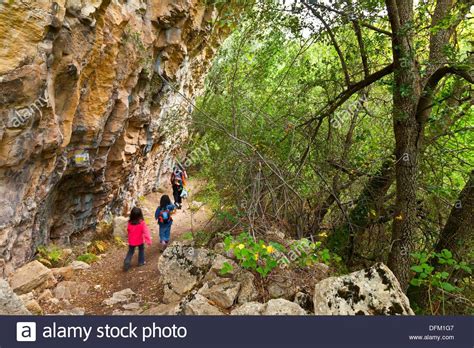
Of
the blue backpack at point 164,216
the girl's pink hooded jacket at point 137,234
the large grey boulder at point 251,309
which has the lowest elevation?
the large grey boulder at point 251,309

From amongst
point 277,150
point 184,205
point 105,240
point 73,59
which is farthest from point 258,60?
point 184,205

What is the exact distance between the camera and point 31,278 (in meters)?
5.09

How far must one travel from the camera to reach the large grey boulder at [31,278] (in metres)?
4.90

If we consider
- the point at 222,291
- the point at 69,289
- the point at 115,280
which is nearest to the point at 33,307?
the point at 69,289

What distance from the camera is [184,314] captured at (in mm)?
3578

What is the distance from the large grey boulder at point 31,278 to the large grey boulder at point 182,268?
2107 mm

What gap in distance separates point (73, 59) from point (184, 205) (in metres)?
7.99

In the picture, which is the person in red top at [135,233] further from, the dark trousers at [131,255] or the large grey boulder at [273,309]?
the large grey boulder at [273,309]

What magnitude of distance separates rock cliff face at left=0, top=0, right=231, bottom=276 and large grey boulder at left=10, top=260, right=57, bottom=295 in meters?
0.18

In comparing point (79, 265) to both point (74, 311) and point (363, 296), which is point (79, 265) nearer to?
point (74, 311)

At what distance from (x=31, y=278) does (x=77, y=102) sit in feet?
10.2

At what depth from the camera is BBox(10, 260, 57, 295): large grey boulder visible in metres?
4.90

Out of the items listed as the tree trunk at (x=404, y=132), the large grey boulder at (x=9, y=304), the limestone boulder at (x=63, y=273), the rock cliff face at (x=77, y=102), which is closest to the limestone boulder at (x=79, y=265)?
the limestone boulder at (x=63, y=273)

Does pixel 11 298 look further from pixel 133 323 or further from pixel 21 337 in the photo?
pixel 133 323
